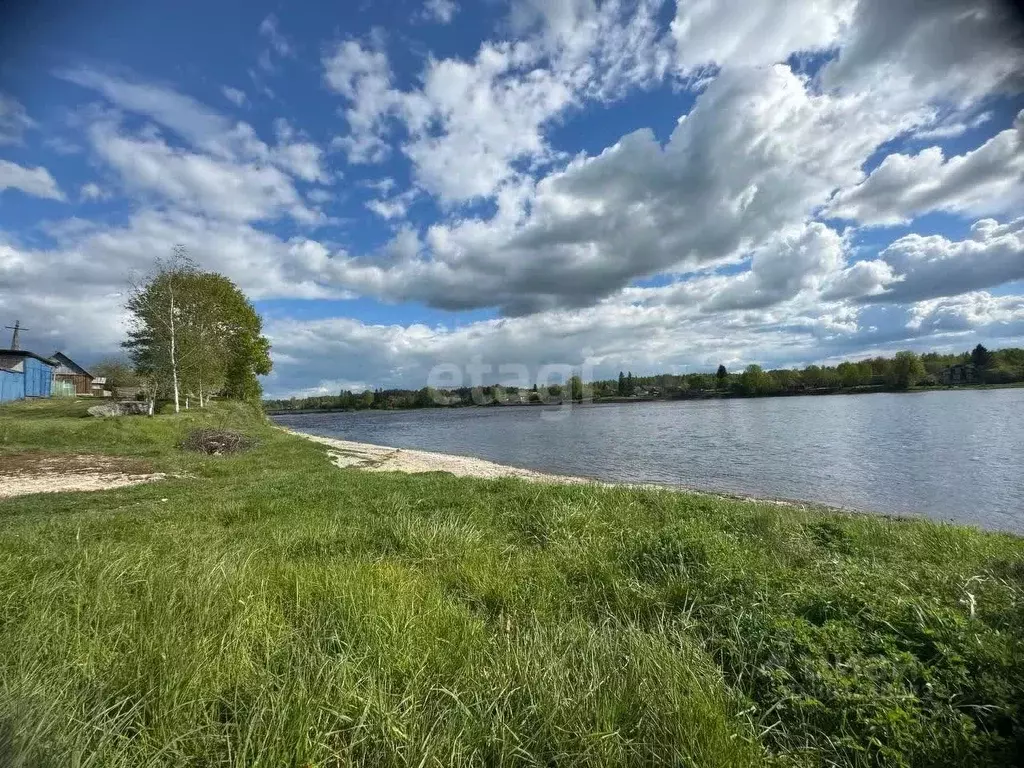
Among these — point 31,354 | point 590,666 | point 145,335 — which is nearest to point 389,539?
point 590,666

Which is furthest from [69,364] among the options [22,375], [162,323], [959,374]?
[959,374]

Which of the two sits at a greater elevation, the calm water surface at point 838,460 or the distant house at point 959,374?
the distant house at point 959,374

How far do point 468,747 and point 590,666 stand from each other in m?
1.09

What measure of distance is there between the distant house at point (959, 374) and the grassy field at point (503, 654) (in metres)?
141

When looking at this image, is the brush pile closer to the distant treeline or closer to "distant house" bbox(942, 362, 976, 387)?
the distant treeline

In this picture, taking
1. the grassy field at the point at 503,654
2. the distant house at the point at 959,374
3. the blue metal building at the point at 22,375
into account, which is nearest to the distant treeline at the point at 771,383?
the distant house at the point at 959,374

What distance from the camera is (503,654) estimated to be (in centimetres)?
353

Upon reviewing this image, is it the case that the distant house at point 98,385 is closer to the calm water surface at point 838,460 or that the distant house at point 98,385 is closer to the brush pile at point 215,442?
the calm water surface at point 838,460

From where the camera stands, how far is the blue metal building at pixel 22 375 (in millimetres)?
47500

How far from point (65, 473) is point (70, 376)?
6870 cm

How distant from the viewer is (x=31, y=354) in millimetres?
52281

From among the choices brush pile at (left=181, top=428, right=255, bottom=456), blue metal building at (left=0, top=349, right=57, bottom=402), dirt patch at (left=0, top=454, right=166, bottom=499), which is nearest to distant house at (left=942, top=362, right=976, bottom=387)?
brush pile at (left=181, top=428, right=255, bottom=456)

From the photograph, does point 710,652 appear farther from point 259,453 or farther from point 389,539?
point 259,453

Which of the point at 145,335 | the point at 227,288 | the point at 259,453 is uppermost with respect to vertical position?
the point at 227,288
